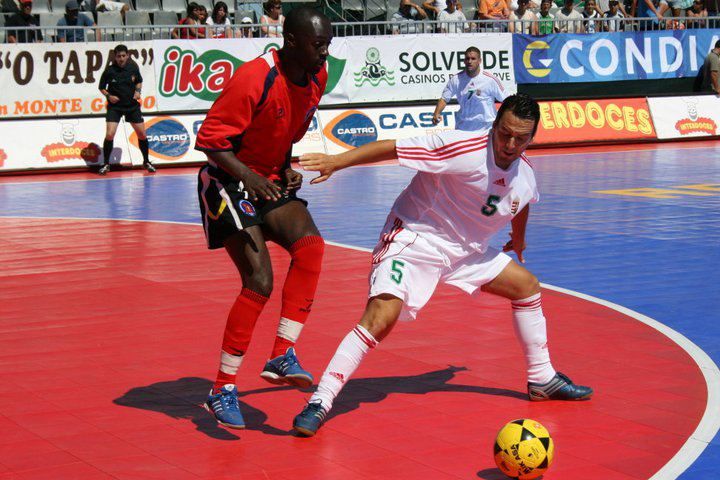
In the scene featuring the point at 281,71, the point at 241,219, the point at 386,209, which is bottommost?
the point at 386,209

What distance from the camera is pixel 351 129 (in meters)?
26.3

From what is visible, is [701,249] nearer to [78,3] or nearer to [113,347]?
[113,347]

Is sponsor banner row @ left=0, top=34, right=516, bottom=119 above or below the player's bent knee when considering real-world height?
above

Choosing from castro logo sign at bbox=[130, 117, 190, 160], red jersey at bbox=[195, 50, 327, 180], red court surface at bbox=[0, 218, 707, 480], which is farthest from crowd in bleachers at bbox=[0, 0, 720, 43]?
red jersey at bbox=[195, 50, 327, 180]

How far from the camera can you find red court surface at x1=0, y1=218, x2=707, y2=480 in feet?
18.6

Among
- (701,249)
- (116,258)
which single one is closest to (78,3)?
(116,258)

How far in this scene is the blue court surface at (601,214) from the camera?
9.52m

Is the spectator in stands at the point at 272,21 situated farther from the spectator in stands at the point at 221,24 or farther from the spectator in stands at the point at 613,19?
the spectator in stands at the point at 613,19

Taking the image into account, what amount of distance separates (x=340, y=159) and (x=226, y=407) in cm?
150

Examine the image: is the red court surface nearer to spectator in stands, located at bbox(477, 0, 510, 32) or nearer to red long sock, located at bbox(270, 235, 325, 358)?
red long sock, located at bbox(270, 235, 325, 358)

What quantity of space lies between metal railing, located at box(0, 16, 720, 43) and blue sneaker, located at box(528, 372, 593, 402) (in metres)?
19.0

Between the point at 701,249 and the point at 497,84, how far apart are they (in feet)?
26.7

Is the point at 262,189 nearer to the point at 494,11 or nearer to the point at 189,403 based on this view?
the point at 189,403

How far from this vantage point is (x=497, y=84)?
784 inches
